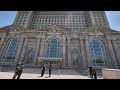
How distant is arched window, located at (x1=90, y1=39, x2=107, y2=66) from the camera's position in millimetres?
25188

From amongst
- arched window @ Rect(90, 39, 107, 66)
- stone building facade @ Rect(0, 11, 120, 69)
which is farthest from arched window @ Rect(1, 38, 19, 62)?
arched window @ Rect(90, 39, 107, 66)

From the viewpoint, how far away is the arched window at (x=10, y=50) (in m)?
25.5

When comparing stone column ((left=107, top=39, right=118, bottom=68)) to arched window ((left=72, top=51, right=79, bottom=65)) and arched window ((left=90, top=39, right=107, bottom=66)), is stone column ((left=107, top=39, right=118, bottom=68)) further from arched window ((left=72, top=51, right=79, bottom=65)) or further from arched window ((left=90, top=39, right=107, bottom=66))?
arched window ((left=72, top=51, right=79, bottom=65))

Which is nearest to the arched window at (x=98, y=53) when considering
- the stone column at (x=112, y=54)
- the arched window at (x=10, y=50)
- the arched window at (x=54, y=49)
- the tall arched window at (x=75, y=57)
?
the stone column at (x=112, y=54)

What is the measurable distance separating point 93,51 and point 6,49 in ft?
78.1

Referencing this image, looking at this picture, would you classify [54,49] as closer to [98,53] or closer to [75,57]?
[75,57]

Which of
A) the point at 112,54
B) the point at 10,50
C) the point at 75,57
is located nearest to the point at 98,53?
the point at 112,54

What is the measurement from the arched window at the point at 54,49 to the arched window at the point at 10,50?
9.15 meters

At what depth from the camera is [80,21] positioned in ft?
210

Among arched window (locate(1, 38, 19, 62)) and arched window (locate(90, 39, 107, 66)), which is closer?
arched window (locate(90, 39, 107, 66))

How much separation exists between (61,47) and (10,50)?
13991 mm
